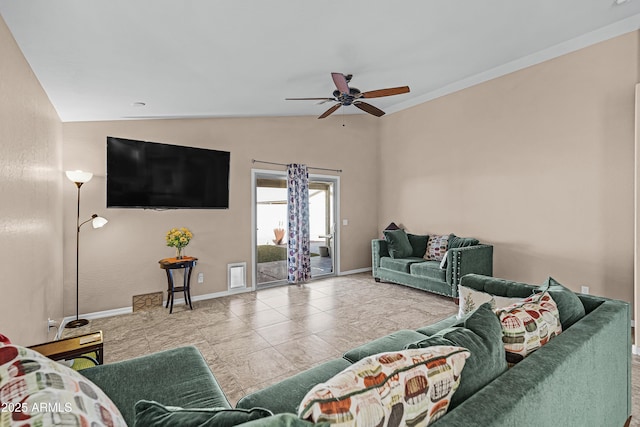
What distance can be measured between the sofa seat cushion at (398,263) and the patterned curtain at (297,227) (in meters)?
1.43

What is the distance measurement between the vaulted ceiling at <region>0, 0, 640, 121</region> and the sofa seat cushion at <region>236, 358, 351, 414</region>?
239cm

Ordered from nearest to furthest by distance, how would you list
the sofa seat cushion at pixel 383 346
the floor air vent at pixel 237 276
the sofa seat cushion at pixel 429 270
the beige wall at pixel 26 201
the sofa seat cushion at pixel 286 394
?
1. the sofa seat cushion at pixel 286 394
2. the sofa seat cushion at pixel 383 346
3. the beige wall at pixel 26 201
4. the sofa seat cushion at pixel 429 270
5. the floor air vent at pixel 237 276

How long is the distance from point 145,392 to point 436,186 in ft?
17.3

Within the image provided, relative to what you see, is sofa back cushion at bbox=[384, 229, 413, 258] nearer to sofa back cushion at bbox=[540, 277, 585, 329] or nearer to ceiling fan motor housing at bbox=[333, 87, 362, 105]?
ceiling fan motor housing at bbox=[333, 87, 362, 105]

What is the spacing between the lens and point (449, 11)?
2814 mm

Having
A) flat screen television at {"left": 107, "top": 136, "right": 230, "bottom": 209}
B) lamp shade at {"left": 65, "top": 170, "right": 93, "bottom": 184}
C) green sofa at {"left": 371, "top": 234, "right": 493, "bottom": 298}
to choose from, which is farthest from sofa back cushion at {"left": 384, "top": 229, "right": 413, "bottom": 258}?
lamp shade at {"left": 65, "top": 170, "right": 93, "bottom": 184}

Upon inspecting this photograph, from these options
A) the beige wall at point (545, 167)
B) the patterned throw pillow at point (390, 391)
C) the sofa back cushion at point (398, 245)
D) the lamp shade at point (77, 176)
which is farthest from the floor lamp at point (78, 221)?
the beige wall at point (545, 167)

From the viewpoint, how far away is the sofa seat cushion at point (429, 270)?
435 centimetres

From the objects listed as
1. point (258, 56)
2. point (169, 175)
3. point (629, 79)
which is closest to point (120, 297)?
point (169, 175)

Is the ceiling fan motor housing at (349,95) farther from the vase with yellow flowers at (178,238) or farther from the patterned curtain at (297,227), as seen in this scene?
Answer: the vase with yellow flowers at (178,238)

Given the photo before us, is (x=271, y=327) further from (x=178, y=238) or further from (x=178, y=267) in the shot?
(x=178, y=238)

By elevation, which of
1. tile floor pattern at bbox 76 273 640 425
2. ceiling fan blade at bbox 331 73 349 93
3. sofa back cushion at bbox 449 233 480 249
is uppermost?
ceiling fan blade at bbox 331 73 349 93

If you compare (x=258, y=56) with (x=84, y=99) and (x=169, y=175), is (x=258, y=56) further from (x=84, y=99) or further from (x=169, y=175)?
(x=169, y=175)

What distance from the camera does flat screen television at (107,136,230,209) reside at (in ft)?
12.8
